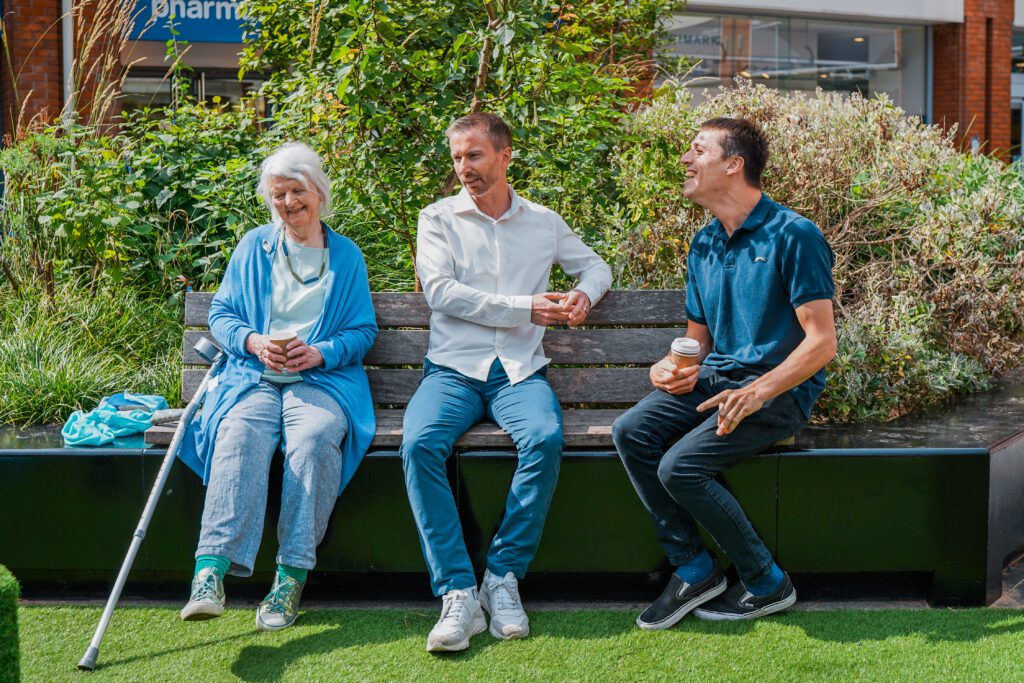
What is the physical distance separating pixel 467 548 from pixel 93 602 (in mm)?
1353

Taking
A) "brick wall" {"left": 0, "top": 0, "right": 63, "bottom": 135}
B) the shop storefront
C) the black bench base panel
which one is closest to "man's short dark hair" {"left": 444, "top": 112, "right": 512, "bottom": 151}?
the black bench base panel

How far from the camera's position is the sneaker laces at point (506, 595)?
11.7 feet

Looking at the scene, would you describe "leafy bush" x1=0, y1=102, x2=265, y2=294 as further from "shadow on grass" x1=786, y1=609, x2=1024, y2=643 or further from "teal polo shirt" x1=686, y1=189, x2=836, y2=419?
"shadow on grass" x1=786, y1=609, x2=1024, y2=643

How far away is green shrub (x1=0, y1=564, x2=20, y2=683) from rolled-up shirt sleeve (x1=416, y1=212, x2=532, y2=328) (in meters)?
1.96

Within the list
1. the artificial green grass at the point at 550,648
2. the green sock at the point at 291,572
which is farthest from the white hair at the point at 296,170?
the artificial green grass at the point at 550,648

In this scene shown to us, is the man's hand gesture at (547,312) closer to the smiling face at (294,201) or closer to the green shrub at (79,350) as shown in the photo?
the smiling face at (294,201)

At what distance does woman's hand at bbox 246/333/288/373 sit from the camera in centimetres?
378

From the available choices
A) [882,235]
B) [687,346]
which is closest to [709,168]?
[687,346]

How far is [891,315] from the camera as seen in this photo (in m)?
5.12

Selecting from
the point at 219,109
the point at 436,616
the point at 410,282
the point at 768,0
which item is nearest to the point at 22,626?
the point at 436,616

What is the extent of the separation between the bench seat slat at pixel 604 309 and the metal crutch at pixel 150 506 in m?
0.41

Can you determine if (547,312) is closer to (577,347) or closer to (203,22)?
(577,347)

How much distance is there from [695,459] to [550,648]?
30.4 inches

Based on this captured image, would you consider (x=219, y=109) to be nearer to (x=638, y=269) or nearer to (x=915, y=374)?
(x=638, y=269)
